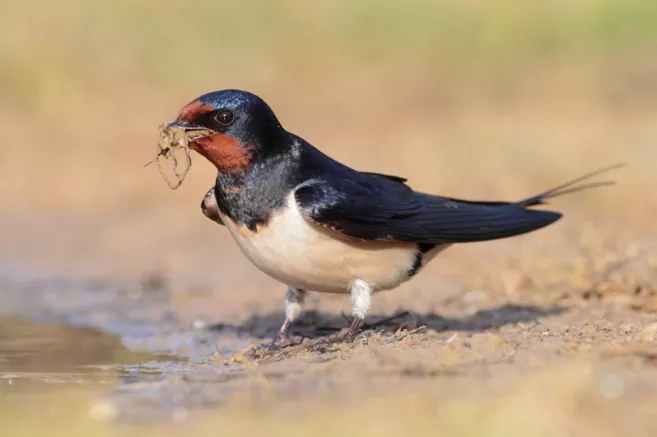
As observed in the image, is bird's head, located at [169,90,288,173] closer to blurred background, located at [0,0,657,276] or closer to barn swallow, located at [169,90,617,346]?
barn swallow, located at [169,90,617,346]

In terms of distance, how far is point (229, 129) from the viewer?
491 centimetres

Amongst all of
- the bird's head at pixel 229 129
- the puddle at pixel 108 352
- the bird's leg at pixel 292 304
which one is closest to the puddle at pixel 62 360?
the puddle at pixel 108 352

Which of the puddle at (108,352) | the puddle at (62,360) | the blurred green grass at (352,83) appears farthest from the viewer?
the blurred green grass at (352,83)

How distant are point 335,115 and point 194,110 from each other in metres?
7.73

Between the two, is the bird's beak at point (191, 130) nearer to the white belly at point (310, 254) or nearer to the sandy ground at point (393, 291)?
the white belly at point (310, 254)

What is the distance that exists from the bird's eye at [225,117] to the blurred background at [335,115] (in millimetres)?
2004

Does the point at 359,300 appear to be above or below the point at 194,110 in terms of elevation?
below

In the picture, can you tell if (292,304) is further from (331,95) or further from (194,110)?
(331,95)

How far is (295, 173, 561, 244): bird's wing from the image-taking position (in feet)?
16.0

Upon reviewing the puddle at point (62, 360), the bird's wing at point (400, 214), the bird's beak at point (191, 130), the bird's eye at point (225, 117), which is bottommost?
the puddle at point (62, 360)

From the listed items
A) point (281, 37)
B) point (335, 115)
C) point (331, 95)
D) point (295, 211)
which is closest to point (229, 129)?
point (295, 211)

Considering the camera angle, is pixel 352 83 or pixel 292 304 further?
pixel 352 83

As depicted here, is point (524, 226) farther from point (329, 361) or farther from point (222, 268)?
point (222, 268)

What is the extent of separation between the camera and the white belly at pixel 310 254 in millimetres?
4805
